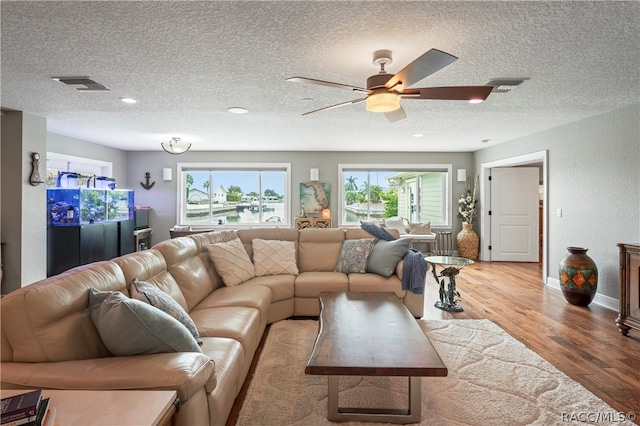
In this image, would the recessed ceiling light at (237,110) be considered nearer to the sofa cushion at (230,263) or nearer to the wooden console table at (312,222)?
the sofa cushion at (230,263)

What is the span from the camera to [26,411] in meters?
1.03

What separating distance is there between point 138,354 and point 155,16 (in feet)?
6.18

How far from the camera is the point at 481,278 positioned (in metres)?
5.48

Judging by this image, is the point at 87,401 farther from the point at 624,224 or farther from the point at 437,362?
the point at 624,224

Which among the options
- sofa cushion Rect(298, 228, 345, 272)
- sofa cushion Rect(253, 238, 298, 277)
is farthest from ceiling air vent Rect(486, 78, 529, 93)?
sofa cushion Rect(253, 238, 298, 277)

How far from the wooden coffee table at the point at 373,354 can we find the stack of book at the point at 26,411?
1.00 metres

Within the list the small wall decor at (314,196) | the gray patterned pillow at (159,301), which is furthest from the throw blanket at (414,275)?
the small wall decor at (314,196)

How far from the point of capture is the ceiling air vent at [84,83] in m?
3.09

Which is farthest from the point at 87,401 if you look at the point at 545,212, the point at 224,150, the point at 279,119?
the point at 224,150

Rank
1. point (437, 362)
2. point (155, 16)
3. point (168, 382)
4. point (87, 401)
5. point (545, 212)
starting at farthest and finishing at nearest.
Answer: point (545, 212) → point (155, 16) → point (437, 362) → point (168, 382) → point (87, 401)

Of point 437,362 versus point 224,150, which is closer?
point 437,362

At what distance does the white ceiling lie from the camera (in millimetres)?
1993

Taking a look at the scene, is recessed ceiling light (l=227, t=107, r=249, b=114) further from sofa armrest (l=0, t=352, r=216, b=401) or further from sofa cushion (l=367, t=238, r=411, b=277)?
sofa armrest (l=0, t=352, r=216, b=401)

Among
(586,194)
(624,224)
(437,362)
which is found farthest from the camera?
(586,194)
